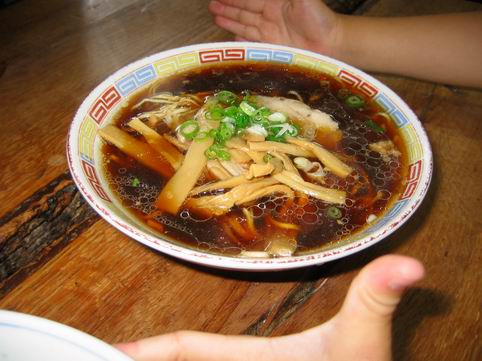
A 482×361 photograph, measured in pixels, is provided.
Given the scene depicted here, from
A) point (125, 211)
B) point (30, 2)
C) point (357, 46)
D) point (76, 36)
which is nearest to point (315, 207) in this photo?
point (125, 211)

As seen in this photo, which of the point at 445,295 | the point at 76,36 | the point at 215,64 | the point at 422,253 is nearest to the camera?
the point at 445,295

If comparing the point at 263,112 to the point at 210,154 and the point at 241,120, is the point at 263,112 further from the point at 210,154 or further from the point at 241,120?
the point at 210,154

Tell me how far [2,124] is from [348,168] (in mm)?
1303

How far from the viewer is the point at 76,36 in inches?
86.4

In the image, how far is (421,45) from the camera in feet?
7.07

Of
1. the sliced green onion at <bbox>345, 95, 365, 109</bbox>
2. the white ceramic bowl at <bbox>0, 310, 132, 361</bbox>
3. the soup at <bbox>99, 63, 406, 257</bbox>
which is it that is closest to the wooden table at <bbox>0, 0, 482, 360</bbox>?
the soup at <bbox>99, 63, 406, 257</bbox>

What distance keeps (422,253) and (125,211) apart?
91 cm

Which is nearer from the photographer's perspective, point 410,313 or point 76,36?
point 410,313

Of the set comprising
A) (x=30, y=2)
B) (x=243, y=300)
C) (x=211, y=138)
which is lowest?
(x=243, y=300)

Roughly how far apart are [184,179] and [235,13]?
1350 mm

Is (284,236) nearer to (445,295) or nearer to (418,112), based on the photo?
(445,295)

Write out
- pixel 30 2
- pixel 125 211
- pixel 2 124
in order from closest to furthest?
1. pixel 125 211
2. pixel 2 124
3. pixel 30 2

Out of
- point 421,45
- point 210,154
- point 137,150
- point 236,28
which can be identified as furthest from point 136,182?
point 421,45

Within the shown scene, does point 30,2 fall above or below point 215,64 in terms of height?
above
